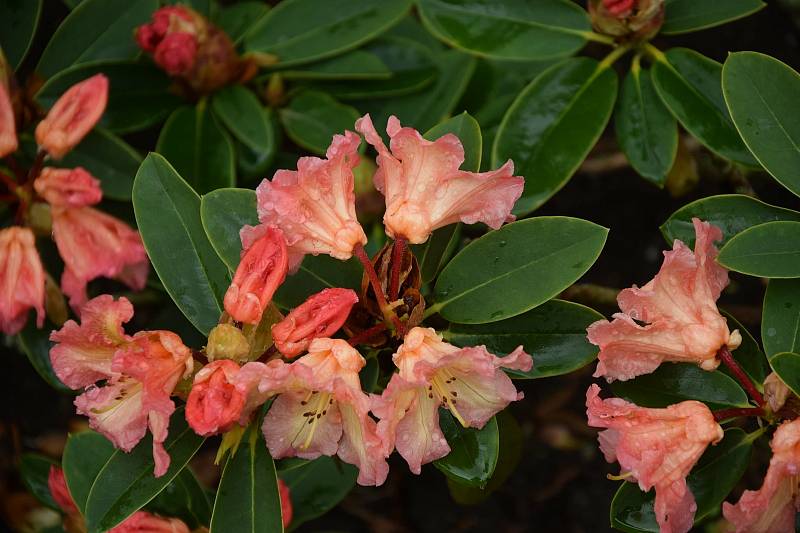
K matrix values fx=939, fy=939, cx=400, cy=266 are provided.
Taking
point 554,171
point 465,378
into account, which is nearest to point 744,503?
point 465,378

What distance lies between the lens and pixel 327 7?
182 centimetres

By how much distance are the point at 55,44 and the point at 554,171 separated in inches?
38.3

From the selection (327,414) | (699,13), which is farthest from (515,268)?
(699,13)

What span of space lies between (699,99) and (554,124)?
0.81ft

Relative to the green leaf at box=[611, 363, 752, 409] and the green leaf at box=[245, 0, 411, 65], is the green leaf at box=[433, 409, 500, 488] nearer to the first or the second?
the green leaf at box=[611, 363, 752, 409]

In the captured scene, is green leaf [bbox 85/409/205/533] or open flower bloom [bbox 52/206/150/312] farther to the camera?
open flower bloom [bbox 52/206/150/312]

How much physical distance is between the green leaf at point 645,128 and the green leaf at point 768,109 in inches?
10.3

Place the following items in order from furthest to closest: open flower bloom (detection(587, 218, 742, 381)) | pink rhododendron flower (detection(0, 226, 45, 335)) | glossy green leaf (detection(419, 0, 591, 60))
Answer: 1. glossy green leaf (detection(419, 0, 591, 60))
2. pink rhododendron flower (detection(0, 226, 45, 335))
3. open flower bloom (detection(587, 218, 742, 381))

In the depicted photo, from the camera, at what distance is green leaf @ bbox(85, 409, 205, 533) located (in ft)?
4.11

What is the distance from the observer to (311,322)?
113cm

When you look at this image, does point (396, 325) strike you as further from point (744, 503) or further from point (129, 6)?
point (129, 6)

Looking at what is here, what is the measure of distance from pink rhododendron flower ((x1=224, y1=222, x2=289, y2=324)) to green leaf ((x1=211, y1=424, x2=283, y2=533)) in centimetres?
28

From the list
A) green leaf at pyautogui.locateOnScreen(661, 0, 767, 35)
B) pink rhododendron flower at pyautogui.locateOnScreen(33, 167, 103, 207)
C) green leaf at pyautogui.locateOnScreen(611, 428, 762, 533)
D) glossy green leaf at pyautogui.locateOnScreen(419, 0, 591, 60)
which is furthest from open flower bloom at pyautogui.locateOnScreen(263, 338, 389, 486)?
green leaf at pyautogui.locateOnScreen(661, 0, 767, 35)

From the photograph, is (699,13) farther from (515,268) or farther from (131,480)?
(131,480)
